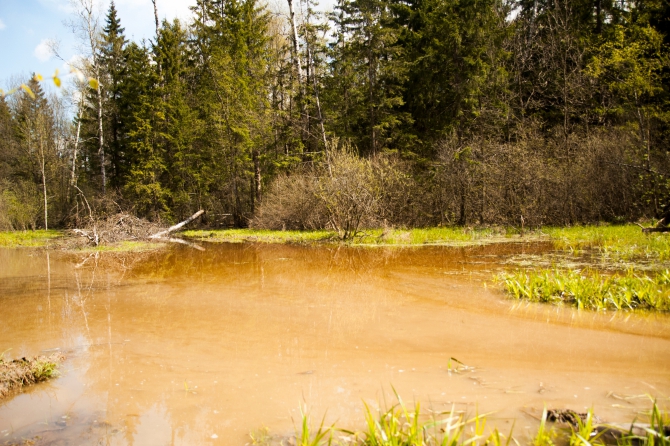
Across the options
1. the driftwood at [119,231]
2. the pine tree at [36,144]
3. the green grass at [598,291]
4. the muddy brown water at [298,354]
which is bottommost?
the muddy brown water at [298,354]

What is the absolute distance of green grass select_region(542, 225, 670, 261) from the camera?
10727 mm

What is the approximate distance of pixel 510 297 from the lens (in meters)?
7.81

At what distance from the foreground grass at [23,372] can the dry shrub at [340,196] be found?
41.4ft

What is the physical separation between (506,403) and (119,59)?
35.6m

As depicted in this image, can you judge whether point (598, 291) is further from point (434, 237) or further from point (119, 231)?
point (119, 231)

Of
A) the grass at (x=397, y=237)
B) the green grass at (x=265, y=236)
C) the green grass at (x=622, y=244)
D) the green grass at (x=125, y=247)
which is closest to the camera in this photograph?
the green grass at (x=622, y=244)

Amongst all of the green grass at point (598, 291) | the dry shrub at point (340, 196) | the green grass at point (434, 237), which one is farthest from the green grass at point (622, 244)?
the dry shrub at point (340, 196)

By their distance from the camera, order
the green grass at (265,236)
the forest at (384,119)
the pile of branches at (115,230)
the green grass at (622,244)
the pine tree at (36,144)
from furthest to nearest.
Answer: the pine tree at (36,144)
the forest at (384,119)
the green grass at (265,236)
the pile of branches at (115,230)
the green grass at (622,244)

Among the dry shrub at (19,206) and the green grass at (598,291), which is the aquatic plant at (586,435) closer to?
the green grass at (598,291)

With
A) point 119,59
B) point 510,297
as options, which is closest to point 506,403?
point 510,297

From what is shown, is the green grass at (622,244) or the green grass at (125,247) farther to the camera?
the green grass at (125,247)

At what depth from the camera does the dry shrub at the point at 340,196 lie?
17.1 m

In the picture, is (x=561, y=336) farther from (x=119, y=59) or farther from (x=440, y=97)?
(x=119, y=59)

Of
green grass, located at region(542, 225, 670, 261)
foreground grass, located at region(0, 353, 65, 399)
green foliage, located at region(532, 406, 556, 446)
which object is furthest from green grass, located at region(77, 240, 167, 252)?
green foliage, located at region(532, 406, 556, 446)
